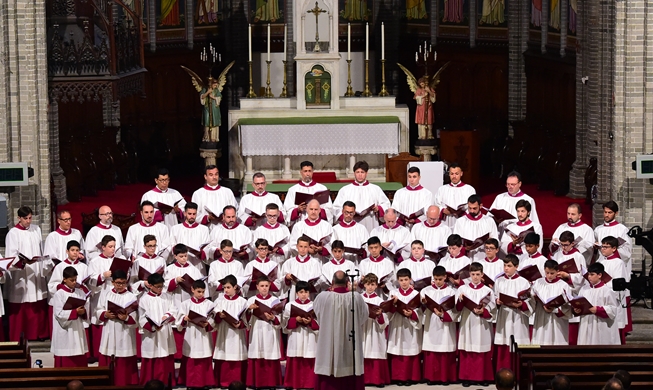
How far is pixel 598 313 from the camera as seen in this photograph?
14086 mm

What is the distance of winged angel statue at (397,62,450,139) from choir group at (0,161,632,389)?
6816mm

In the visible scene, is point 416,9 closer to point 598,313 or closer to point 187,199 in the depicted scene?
point 187,199

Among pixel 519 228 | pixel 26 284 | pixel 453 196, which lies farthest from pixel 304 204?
pixel 26 284

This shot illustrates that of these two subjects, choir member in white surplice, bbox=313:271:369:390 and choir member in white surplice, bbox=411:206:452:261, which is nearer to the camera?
choir member in white surplice, bbox=313:271:369:390

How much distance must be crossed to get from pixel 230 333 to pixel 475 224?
10.4ft

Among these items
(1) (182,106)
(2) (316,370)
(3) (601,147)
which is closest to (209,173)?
(2) (316,370)

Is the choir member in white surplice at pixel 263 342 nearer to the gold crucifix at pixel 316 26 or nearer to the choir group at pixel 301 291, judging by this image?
the choir group at pixel 301 291

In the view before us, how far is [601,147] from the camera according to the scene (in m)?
18.1

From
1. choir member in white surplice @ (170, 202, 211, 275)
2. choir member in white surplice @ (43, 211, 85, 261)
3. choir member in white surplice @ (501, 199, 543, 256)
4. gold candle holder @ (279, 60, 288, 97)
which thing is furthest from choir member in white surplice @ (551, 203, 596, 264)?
gold candle holder @ (279, 60, 288, 97)

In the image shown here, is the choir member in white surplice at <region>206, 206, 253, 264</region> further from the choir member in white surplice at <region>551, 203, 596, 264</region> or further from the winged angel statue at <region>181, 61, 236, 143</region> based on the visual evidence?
the winged angel statue at <region>181, 61, 236, 143</region>

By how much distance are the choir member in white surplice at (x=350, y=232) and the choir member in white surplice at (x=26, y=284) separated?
3156 millimetres

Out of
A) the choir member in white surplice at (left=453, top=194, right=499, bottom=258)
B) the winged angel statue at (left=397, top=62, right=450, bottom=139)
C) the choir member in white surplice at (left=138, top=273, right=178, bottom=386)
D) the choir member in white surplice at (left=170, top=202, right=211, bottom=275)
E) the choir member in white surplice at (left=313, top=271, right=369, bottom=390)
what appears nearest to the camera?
the choir member in white surplice at (left=313, top=271, right=369, bottom=390)

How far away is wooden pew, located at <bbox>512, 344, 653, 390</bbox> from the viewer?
11.6m

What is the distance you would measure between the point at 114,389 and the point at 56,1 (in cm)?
766
